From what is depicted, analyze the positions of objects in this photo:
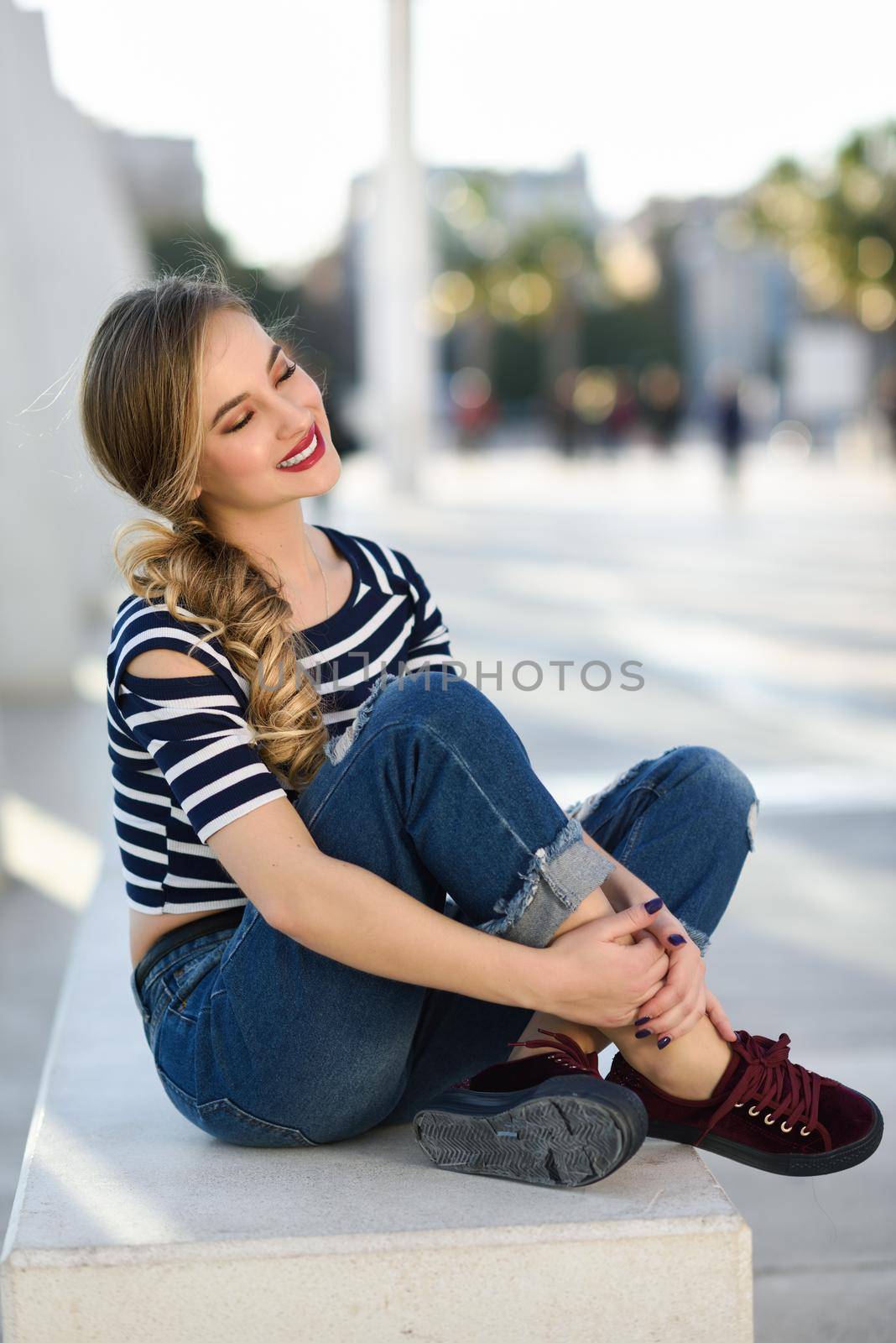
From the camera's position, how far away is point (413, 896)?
1.84 metres

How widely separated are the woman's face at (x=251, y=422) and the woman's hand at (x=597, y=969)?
0.78m

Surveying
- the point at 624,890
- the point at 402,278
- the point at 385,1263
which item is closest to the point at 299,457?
the point at 624,890

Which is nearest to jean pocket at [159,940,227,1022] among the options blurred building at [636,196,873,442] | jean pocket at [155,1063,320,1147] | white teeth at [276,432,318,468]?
jean pocket at [155,1063,320,1147]

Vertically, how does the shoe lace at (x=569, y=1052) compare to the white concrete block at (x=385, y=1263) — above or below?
above

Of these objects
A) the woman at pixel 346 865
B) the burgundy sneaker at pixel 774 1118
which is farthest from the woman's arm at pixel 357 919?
the burgundy sneaker at pixel 774 1118

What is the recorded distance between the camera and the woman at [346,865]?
1.76 metres

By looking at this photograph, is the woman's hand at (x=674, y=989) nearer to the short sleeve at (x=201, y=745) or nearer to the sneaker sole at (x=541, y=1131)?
the sneaker sole at (x=541, y=1131)

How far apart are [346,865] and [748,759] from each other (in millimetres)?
3981

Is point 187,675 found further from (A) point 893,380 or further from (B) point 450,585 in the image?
(A) point 893,380

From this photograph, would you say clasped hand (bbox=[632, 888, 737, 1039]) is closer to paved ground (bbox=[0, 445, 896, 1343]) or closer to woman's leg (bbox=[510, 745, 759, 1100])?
woman's leg (bbox=[510, 745, 759, 1100])

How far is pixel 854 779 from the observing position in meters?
5.21

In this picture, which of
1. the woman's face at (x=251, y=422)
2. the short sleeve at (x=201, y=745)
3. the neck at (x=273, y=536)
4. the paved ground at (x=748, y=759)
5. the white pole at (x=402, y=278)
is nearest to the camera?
the short sleeve at (x=201, y=745)

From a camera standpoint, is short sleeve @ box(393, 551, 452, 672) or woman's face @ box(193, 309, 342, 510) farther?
short sleeve @ box(393, 551, 452, 672)

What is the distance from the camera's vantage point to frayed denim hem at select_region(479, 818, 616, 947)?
1.77m
